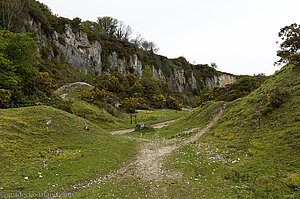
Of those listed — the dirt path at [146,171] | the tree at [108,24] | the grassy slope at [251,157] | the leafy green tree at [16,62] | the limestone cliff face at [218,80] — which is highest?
the tree at [108,24]

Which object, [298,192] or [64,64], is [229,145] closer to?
[298,192]

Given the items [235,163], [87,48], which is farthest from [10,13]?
[235,163]

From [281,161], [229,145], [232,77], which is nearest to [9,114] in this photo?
[229,145]

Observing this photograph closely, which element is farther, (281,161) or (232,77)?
(232,77)

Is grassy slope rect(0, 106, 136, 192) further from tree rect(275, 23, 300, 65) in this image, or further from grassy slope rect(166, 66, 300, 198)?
tree rect(275, 23, 300, 65)

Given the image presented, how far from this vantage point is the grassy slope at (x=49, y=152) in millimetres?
7383

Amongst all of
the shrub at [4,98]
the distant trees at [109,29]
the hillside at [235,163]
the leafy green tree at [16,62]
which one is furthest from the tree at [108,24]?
the hillside at [235,163]

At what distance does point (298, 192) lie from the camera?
5.41 m

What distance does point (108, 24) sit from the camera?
94188mm

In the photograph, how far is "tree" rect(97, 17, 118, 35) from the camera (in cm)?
9368

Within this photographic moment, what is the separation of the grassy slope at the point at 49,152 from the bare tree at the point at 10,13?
1752 inches

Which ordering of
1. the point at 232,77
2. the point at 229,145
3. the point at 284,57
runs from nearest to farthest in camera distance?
1. the point at 229,145
2. the point at 284,57
3. the point at 232,77

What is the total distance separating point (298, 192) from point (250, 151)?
4.22m

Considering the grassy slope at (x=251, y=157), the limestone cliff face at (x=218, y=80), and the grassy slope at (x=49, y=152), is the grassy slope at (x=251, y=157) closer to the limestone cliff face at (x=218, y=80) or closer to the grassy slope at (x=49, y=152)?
the grassy slope at (x=49, y=152)
